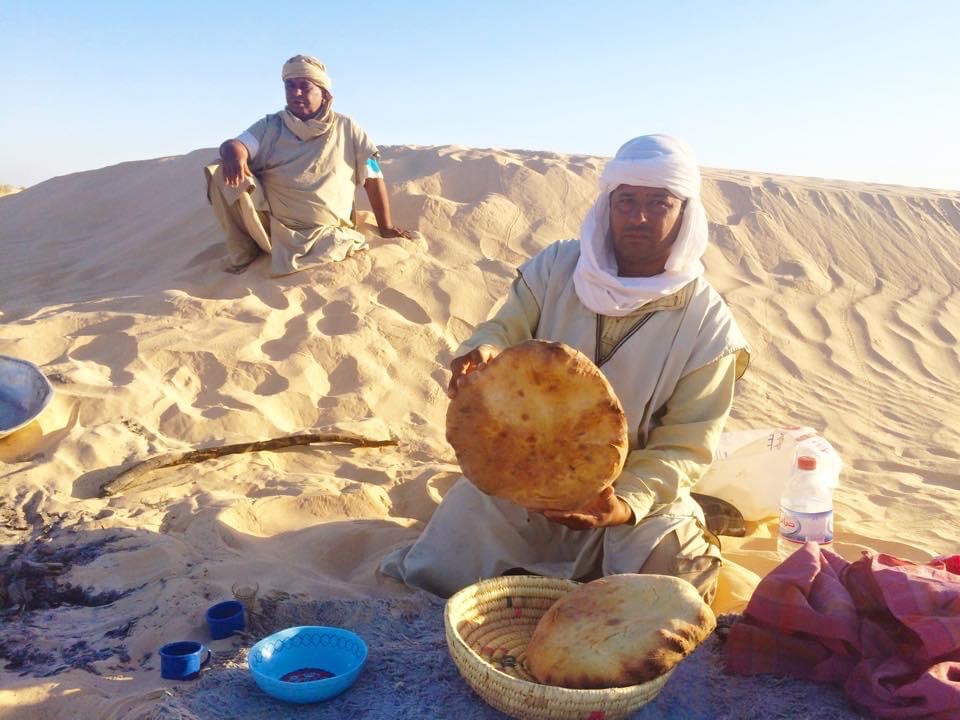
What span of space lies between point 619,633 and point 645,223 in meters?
1.24

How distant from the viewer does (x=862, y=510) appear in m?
3.89

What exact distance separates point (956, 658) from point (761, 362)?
13.8ft

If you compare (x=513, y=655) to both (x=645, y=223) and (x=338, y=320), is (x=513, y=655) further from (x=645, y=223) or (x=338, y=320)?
(x=338, y=320)

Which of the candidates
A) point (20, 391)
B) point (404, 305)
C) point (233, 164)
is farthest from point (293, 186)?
point (20, 391)

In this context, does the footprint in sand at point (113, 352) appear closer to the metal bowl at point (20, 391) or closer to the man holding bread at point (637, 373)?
the metal bowl at point (20, 391)

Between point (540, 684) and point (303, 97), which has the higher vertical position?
point (303, 97)

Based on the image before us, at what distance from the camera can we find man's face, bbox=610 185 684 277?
103 inches

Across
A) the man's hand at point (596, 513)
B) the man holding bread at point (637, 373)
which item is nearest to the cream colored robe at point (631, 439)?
the man holding bread at point (637, 373)

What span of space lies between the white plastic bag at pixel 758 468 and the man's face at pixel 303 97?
145 inches

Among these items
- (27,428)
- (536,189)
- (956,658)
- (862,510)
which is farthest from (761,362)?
(27,428)

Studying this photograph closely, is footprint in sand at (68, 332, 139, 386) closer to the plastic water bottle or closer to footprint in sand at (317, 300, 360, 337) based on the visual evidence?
footprint in sand at (317, 300, 360, 337)

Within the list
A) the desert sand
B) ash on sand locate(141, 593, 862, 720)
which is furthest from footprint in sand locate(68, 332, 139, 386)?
ash on sand locate(141, 593, 862, 720)

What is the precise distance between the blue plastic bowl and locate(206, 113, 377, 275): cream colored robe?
147 inches

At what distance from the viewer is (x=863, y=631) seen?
2.12 m
